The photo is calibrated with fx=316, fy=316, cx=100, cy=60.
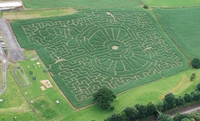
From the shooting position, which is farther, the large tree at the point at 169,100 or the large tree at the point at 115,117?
the large tree at the point at 169,100

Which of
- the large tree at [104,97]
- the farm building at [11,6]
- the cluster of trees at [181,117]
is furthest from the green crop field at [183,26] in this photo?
the farm building at [11,6]

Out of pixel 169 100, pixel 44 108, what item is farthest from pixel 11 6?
pixel 169 100

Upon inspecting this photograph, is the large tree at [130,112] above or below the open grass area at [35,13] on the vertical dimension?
below

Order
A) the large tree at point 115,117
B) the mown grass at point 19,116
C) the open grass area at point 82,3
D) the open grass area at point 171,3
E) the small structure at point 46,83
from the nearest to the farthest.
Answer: the mown grass at point 19,116, the large tree at point 115,117, the small structure at point 46,83, the open grass area at point 82,3, the open grass area at point 171,3

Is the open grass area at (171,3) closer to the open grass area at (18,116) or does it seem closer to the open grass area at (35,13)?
the open grass area at (35,13)

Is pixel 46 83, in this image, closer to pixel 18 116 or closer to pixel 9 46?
pixel 18 116

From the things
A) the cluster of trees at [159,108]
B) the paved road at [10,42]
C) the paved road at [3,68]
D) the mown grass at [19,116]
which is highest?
the paved road at [10,42]

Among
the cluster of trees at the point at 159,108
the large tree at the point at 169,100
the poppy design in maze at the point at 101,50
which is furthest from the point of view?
the poppy design in maze at the point at 101,50
